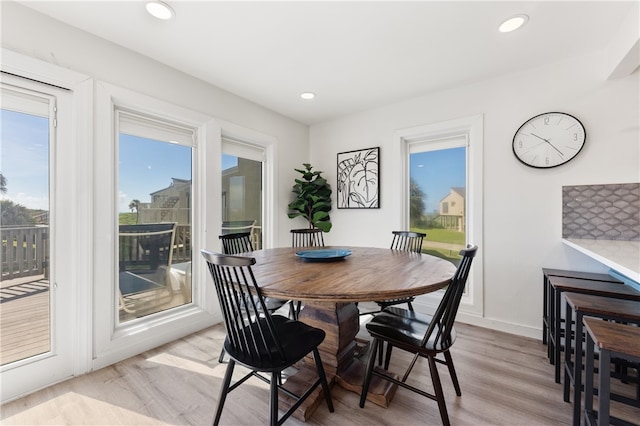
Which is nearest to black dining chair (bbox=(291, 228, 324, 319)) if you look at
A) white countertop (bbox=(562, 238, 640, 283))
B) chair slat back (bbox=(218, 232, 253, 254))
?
chair slat back (bbox=(218, 232, 253, 254))

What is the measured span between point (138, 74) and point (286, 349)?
2.58m

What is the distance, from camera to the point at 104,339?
217cm

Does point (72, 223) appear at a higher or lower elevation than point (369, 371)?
higher

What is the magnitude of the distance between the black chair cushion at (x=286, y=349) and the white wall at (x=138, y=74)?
2.26 meters

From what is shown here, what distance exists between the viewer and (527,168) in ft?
8.77

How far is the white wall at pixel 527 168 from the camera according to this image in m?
2.32

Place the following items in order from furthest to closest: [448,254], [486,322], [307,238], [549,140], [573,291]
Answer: [307,238], [448,254], [486,322], [549,140], [573,291]

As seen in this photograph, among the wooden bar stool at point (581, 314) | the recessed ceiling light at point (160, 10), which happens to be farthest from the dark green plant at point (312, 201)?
the wooden bar stool at point (581, 314)

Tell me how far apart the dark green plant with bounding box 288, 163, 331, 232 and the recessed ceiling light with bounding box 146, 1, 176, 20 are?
2.20 m

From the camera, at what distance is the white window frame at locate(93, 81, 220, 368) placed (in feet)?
7.03

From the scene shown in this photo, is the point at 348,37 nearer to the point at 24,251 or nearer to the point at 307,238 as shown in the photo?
the point at 307,238

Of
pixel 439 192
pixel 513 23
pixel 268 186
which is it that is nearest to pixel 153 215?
pixel 268 186

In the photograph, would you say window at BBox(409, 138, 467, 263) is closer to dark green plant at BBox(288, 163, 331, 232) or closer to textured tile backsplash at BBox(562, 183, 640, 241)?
textured tile backsplash at BBox(562, 183, 640, 241)

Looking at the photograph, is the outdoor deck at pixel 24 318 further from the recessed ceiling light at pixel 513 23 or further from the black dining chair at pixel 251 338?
the recessed ceiling light at pixel 513 23
